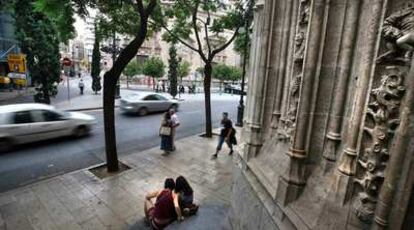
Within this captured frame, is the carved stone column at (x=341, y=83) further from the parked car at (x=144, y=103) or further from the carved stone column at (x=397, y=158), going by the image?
the parked car at (x=144, y=103)

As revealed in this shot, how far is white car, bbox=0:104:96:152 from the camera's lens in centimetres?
898

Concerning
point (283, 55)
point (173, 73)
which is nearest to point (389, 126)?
point (283, 55)

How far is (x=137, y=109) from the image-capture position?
53.5 ft

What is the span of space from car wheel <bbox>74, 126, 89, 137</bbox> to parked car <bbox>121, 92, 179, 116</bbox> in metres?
4.75

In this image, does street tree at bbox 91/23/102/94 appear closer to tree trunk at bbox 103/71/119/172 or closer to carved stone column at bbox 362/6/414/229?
tree trunk at bbox 103/71/119/172

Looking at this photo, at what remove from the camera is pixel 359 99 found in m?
2.43

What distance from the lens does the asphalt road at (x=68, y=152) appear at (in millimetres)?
7500

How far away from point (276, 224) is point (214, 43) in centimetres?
1387

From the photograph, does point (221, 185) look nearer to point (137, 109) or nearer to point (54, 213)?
point (54, 213)

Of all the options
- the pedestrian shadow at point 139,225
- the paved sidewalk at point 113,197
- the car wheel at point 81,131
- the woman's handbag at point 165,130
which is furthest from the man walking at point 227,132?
the car wheel at point 81,131

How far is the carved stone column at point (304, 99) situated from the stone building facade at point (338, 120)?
0.01 metres

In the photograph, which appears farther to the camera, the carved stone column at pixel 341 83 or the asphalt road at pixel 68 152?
the asphalt road at pixel 68 152

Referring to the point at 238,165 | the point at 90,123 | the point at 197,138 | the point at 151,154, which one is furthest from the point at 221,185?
the point at 90,123

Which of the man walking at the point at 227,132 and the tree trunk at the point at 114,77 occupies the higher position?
the tree trunk at the point at 114,77
